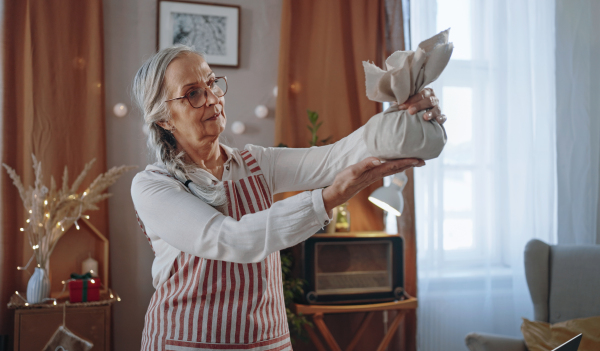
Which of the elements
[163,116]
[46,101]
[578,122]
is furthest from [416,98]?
[578,122]

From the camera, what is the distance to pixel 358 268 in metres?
2.40

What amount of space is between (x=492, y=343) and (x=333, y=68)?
1636mm

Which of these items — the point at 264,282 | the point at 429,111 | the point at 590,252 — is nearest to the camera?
the point at 429,111

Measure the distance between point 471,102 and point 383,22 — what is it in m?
0.69

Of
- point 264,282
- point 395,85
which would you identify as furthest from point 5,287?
point 395,85

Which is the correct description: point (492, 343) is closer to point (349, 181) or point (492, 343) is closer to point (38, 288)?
point (349, 181)

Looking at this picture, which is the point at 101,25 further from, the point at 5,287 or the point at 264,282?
the point at 264,282

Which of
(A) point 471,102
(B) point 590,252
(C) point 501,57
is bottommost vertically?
(B) point 590,252

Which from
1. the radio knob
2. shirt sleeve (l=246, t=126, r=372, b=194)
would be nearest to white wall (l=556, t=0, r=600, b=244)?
the radio knob

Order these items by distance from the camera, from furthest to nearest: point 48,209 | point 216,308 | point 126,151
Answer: point 126,151
point 48,209
point 216,308

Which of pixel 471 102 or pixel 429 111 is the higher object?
pixel 471 102

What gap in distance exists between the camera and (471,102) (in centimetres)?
277

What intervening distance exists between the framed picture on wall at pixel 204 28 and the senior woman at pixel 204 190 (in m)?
1.47

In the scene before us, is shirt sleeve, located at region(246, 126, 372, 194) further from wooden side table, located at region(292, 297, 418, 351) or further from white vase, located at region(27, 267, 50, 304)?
white vase, located at region(27, 267, 50, 304)
